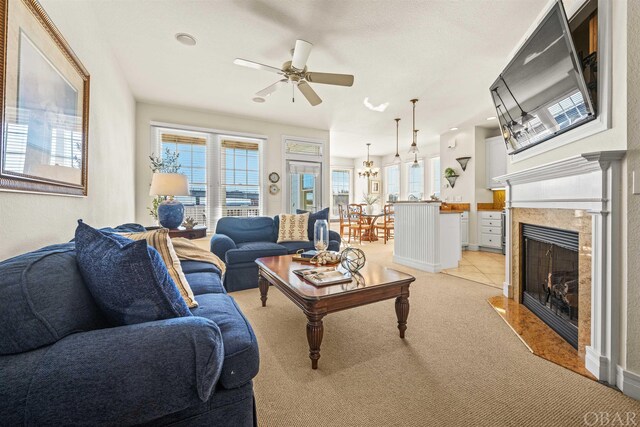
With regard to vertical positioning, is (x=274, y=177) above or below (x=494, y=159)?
below

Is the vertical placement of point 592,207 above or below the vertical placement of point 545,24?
below

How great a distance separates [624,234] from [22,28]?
320 cm

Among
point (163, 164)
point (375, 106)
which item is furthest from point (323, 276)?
point (163, 164)

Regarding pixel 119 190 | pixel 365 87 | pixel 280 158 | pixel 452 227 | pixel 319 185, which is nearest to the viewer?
pixel 119 190

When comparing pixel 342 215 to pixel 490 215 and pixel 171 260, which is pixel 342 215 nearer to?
pixel 490 215

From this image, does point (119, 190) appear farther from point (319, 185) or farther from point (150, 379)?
point (319, 185)

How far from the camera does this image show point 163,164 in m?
4.32

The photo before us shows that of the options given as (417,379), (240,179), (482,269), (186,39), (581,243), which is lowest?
(417,379)

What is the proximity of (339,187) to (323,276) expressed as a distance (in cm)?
807

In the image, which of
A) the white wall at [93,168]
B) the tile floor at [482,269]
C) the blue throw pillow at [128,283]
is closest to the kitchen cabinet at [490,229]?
the tile floor at [482,269]

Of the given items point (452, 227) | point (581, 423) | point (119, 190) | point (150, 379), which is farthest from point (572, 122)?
point (119, 190)

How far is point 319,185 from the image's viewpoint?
5.91m

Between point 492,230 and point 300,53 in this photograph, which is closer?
point 300,53

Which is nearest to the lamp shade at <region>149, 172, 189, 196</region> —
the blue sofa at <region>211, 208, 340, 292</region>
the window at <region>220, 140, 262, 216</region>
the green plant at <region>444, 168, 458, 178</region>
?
the blue sofa at <region>211, 208, 340, 292</region>
